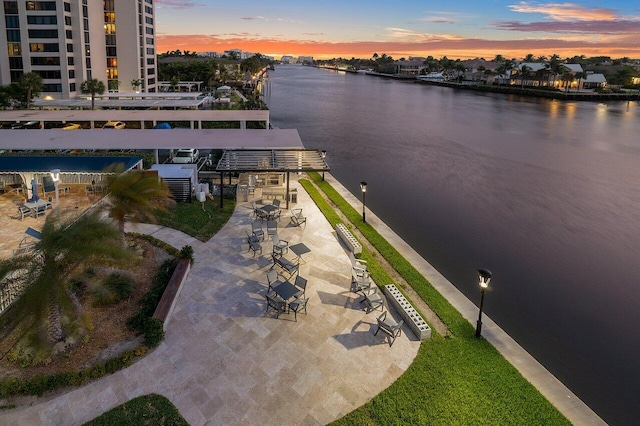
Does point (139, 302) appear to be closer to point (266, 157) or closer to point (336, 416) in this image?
point (336, 416)

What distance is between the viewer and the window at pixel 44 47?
6594 cm

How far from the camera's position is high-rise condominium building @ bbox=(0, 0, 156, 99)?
65000 millimetres

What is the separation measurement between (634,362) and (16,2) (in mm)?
84333

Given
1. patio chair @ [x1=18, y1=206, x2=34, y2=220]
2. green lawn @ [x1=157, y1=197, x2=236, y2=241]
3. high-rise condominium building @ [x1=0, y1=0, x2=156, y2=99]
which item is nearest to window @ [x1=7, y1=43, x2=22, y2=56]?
high-rise condominium building @ [x1=0, y1=0, x2=156, y2=99]

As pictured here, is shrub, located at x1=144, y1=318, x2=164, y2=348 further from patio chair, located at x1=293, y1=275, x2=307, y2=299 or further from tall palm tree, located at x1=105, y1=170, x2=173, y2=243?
patio chair, located at x1=293, y1=275, x2=307, y2=299

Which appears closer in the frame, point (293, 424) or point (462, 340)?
point (293, 424)

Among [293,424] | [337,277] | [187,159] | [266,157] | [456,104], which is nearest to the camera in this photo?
[293,424]

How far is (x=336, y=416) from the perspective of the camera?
29.7ft

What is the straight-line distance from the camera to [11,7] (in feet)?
212

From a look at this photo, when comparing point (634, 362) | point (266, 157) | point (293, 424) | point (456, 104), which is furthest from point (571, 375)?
point (456, 104)

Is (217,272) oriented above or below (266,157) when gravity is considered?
below

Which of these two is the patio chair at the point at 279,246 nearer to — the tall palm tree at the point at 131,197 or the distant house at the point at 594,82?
the tall palm tree at the point at 131,197

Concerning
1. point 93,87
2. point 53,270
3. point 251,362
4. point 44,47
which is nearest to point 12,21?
point 44,47

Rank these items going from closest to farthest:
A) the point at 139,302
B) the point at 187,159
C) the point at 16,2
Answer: the point at 139,302 → the point at 187,159 → the point at 16,2
